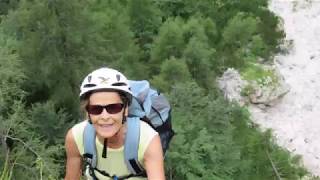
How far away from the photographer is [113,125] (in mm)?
2621

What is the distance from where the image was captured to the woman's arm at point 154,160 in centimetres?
255

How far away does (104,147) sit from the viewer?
2648 mm

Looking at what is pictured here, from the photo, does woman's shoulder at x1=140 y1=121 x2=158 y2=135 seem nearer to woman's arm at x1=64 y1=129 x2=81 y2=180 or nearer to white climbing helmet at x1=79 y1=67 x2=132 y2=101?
white climbing helmet at x1=79 y1=67 x2=132 y2=101

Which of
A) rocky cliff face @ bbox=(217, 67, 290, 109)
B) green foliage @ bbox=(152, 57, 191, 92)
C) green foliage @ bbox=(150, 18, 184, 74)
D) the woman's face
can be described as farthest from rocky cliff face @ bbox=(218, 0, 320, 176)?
the woman's face

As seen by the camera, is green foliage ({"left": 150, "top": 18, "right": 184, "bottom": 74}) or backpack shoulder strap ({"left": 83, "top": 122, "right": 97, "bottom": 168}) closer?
backpack shoulder strap ({"left": 83, "top": 122, "right": 97, "bottom": 168})

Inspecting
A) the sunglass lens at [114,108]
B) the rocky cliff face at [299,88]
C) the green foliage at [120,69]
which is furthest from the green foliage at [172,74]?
the sunglass lens at [114,108]

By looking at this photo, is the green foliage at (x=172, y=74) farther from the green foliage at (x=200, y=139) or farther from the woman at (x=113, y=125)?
the woman at (x=113, y=125)

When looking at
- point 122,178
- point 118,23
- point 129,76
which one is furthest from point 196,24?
point 122,178

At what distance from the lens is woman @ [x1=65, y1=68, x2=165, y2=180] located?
2586 mm

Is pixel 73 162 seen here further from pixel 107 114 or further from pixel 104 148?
pixel 107 114

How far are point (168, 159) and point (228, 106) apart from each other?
10.4 feet

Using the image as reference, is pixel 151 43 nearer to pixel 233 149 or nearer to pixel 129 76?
pixel 129 76

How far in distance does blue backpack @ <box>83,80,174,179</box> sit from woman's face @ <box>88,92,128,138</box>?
73 mm

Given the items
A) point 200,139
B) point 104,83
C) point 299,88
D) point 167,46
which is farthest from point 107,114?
point 299,88
